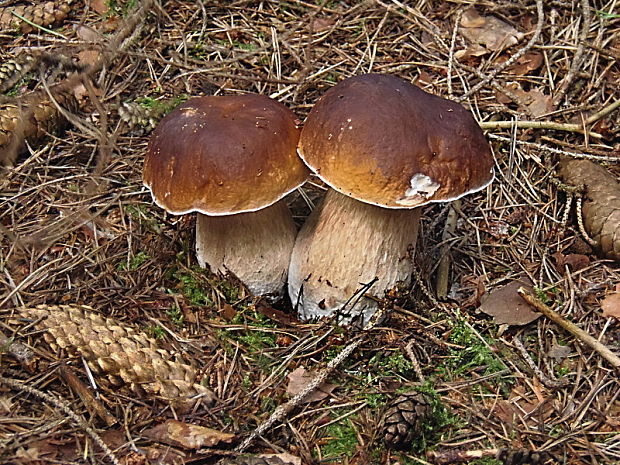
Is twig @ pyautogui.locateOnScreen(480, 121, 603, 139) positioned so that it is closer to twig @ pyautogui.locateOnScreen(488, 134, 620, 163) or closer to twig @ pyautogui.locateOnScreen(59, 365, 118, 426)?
twig @ pyautogui.locateOnScreen(488, 134, 620, 163)

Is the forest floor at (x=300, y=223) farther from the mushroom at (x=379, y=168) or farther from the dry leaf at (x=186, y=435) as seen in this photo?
the mushroom at (x=379, y=168)

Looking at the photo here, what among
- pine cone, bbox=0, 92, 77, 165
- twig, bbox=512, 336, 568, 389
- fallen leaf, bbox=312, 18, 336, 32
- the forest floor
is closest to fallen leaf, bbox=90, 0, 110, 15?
the forest floor

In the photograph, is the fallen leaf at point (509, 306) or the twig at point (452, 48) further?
the twig at point (452, 48)

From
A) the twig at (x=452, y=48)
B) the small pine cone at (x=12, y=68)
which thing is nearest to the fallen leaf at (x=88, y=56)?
the small pine cone at (x=12, y=68)

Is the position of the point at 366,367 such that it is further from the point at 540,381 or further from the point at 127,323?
the point at 127,323

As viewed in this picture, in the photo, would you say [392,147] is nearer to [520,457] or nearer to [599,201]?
[520,457]

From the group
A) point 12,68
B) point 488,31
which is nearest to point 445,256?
point 488,31
